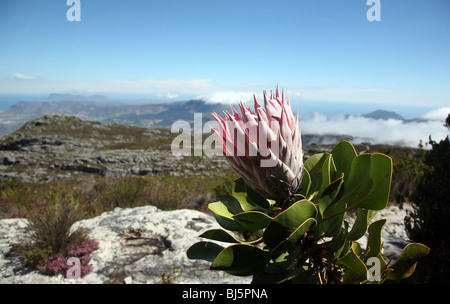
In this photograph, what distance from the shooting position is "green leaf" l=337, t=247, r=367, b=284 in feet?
2.72

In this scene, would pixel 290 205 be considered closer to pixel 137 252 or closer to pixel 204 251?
pixel 204 251

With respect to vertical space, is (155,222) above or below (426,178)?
below

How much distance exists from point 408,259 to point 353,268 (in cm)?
22

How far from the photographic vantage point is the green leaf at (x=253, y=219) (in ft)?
2.49

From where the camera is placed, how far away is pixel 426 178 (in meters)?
3.49

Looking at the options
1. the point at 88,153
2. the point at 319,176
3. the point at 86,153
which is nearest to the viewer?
the point at 319,176

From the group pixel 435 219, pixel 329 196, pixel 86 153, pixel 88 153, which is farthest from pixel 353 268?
pixel 86 153

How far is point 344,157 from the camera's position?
1.01 meters

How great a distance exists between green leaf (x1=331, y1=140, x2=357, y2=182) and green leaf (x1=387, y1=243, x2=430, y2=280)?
0.33 meters

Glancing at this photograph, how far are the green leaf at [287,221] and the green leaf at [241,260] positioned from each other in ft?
0.19

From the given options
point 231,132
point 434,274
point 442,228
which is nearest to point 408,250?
point 231,132

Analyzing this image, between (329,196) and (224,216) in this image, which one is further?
(224,216)
